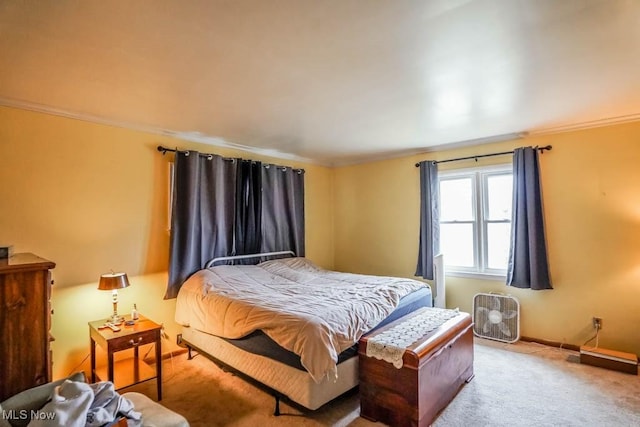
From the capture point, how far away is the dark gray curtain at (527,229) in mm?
3553

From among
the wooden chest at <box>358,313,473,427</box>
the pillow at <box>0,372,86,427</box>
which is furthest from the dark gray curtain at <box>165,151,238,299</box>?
the wooden chest at <box>358,313,473,427</box>

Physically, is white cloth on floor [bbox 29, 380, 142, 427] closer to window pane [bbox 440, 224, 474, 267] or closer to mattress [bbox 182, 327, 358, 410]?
mattress [bbox 182, 327, 358, 410]

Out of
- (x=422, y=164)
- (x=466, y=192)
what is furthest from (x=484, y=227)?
(x=422, y=164)

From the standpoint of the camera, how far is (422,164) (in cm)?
440

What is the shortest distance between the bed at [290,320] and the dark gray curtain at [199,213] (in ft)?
0.66

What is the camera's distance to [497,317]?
3.81 meters

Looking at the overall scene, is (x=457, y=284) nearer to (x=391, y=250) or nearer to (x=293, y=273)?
(x=391, y=250)

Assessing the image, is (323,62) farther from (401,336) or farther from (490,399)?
(490,399)

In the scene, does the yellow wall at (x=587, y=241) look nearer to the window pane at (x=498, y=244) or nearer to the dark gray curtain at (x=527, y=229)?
the dark gray curtain at (x=527, y=229)

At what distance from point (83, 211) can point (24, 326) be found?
68.2 inches

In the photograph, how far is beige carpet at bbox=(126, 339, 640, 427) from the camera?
2.25 m

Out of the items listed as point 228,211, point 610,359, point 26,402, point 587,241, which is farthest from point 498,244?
point 26,402

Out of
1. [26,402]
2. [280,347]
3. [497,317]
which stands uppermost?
[26,402]

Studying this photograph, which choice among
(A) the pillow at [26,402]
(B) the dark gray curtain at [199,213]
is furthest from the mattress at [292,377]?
(A) the pillow at [26,402]
